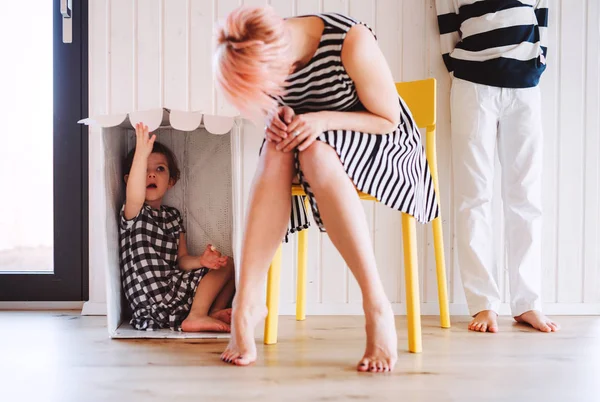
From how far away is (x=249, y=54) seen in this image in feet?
3.60

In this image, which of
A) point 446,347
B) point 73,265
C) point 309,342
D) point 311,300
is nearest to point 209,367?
point 309,342

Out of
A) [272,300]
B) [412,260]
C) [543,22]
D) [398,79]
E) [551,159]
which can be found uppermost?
[543,22]

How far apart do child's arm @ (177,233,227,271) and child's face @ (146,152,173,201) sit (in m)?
0.15

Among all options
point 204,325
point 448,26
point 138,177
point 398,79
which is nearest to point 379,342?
point 204,325

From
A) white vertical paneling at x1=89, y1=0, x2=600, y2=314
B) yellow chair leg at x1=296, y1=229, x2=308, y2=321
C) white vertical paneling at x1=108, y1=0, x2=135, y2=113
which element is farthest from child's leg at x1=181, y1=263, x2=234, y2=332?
white vertical paneling at x1=108, y1=0, x2=135, y2=113

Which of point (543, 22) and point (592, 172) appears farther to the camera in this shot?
point (592, 172)

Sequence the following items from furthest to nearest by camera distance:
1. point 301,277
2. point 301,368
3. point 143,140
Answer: point 301,277 → point 143,140 → point 301,368

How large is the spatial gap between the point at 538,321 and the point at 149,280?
1109mm

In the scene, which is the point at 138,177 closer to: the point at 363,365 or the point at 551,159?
the point at 363,365

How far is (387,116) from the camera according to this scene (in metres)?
1.27

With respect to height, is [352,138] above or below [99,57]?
below

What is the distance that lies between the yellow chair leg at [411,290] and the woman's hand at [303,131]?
0.31m

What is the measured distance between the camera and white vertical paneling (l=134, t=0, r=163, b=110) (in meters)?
1.89

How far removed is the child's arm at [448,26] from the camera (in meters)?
1.84
